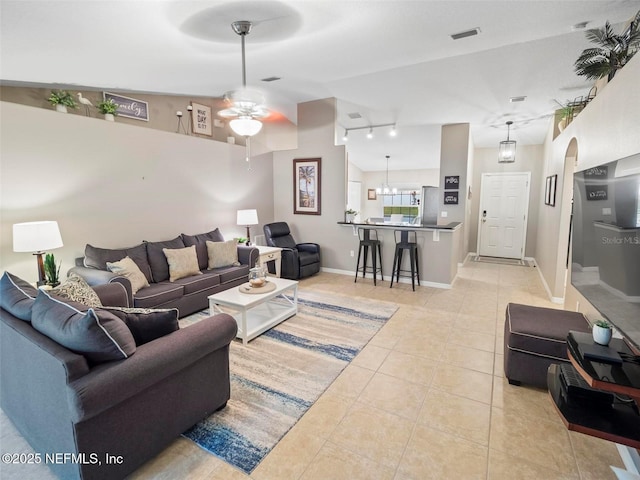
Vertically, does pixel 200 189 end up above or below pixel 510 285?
above

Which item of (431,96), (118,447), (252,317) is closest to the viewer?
(118,447)

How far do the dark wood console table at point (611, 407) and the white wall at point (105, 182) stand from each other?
442cm

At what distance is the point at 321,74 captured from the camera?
413 centimetres

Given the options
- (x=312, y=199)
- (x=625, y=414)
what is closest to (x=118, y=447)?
(x=625, y=414)

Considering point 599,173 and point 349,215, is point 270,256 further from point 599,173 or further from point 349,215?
point 599,173

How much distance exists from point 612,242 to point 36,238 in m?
4.23

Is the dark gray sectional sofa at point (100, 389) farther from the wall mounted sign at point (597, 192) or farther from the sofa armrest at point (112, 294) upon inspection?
the wall mounted sign at point (597, 192)

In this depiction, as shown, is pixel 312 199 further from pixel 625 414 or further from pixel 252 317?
pixel 625 414

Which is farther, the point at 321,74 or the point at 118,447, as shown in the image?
the point at 321,74

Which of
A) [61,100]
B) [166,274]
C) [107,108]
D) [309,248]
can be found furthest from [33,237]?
[309,248]

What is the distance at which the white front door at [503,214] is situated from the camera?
692 cm

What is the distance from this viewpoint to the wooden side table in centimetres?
480

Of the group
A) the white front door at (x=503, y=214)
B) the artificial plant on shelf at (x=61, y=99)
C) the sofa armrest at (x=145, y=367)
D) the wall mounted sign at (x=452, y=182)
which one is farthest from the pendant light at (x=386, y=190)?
the sofa armrest at (x=145, y=367)

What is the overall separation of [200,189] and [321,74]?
2445 millimetres
